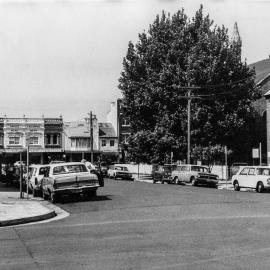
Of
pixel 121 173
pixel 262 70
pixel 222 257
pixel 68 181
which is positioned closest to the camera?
pixel 222 257

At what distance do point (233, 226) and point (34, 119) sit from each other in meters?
73.8

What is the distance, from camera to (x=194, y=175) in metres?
37.5

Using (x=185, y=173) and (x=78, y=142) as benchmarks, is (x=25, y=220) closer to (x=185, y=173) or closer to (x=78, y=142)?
(x=185, y=173)

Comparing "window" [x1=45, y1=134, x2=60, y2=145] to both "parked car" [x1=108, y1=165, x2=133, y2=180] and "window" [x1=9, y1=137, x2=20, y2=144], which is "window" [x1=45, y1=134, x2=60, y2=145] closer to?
"window" [x1=9, y1=137, x2=20, y2=144]

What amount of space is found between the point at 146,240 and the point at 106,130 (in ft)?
257

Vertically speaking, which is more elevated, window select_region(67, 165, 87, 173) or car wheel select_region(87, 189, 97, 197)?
window select_region(67, 165, 87, 173)

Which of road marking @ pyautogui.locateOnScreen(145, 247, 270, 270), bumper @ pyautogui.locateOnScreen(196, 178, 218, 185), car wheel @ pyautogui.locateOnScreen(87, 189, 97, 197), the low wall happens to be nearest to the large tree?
the low wall

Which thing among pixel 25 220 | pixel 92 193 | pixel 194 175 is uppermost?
pixel 194 175

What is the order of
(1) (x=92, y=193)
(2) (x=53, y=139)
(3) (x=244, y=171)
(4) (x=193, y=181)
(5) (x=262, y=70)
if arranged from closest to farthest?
(1) (x=92, y=193) → (3) (x=244, y=171) → (4) (x=193, y=181) → (5) (x=262, y=70) → (2) (x=53, y=139)

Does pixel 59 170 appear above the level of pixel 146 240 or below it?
above

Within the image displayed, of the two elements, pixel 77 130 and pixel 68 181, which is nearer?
pixel 68 181

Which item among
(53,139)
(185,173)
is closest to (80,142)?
(53,139)

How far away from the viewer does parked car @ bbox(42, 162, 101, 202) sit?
2234 centimetres

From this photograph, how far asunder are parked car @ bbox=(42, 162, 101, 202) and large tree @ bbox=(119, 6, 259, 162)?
21.7 metres
